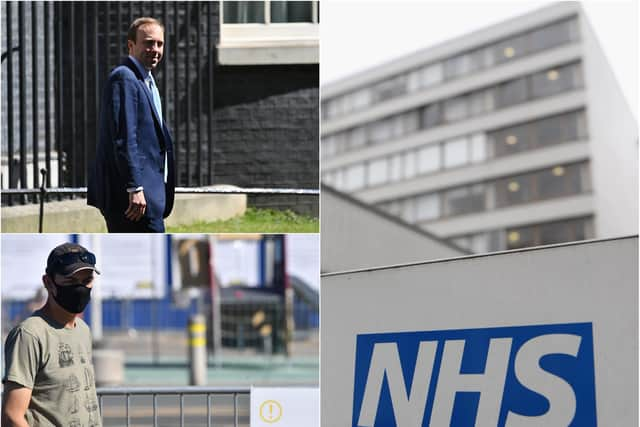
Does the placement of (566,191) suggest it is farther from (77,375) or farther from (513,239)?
(77,375)

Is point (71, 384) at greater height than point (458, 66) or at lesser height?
lesser

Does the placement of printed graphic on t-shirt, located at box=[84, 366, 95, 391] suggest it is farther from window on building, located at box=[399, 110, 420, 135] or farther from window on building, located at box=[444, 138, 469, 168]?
window on building, located at box=[399, 110, 420, 135]

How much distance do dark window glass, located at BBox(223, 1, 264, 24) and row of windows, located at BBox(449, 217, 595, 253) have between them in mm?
45882

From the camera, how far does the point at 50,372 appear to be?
5008mm

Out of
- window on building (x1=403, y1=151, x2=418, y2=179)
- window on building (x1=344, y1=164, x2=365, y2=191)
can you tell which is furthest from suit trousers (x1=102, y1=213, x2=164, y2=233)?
window on building (x1=344, y1=164, x2=365, y2=191)

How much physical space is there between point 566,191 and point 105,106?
48901mm

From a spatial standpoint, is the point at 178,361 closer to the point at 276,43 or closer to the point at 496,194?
the point at 276,43

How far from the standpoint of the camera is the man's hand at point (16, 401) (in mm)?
5035

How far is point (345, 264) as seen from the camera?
14711mm

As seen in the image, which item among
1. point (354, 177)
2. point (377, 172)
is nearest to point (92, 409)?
point (377, 172)

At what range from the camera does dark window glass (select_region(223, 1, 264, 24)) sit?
6195 millimetres

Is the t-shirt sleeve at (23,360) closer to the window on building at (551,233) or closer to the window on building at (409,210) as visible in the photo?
the window on building at (551,233)

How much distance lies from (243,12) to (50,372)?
7.83ft

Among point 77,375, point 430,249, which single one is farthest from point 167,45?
point 430,249
